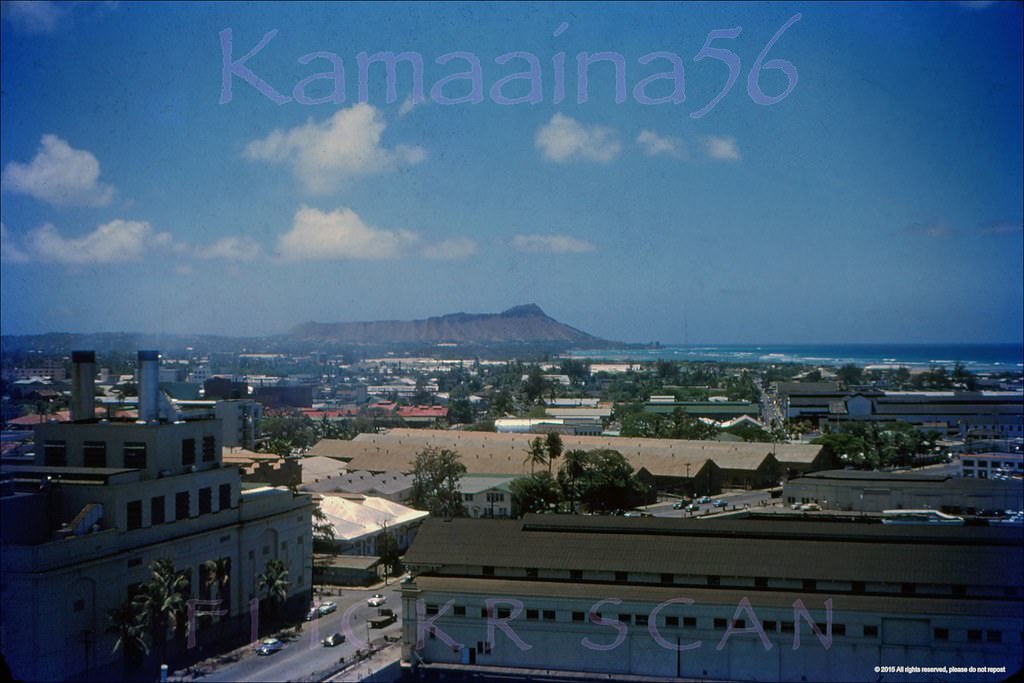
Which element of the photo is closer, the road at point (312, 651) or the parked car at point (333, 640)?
the road at point (312, 651)

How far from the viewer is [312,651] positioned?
5.48 metres

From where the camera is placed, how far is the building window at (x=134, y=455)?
5340 millimetres

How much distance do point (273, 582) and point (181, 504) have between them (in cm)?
90

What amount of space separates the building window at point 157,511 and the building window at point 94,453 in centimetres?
48

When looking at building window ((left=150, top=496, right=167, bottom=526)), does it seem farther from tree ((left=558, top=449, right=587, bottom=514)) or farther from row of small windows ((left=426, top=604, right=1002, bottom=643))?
tree ((left=558, top=449, right=587, bottom=514))

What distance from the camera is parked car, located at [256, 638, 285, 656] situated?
5340mm

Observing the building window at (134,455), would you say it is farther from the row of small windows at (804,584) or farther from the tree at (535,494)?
the tree at (535,494)

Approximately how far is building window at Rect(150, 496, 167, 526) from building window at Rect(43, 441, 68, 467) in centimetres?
71

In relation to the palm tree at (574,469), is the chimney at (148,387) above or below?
above

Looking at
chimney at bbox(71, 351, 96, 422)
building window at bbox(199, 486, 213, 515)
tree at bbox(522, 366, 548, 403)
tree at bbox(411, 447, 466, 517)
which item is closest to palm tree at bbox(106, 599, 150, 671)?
building window at bbox(199, 486, 213, 515)

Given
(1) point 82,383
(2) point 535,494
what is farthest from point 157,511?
(2) point 535,494

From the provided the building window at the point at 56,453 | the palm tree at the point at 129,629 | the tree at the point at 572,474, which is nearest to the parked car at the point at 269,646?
the palm tree at the point at 129,629

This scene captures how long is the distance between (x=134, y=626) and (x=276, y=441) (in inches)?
311

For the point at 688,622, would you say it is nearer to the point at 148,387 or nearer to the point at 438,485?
the point at 148,387
